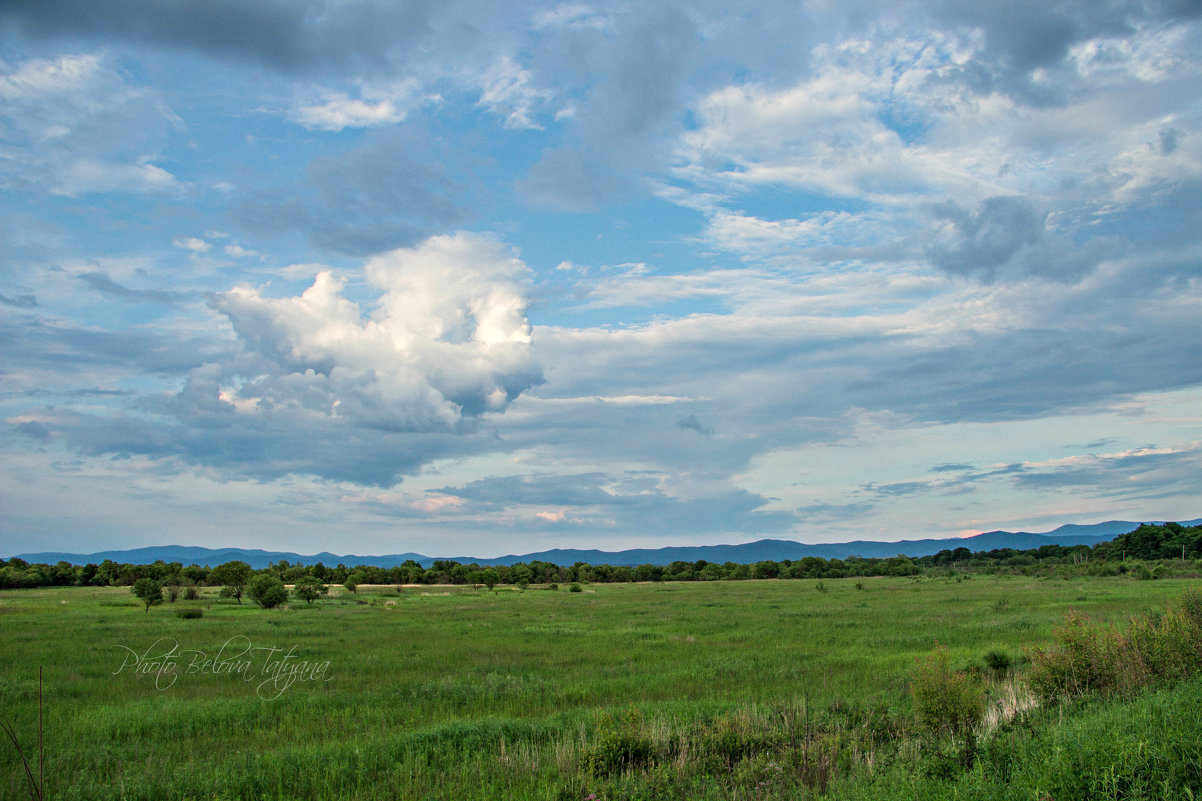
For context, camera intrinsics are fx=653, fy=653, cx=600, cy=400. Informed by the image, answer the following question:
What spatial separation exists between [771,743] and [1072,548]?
536 ft

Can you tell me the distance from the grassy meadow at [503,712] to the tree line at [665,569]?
2383 inches

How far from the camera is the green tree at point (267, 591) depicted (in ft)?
158

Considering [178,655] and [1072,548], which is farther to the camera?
[1072,548]

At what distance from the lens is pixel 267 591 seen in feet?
158

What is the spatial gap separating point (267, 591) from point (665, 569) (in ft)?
302

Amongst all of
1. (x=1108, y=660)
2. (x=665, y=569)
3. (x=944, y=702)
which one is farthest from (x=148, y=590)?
(x=665, y=569)

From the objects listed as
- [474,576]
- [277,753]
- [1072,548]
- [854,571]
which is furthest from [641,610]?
[1072,548]

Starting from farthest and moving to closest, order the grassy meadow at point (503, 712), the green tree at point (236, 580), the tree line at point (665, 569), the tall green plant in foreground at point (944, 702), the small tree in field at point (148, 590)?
1. the tree line at point (665, 569)
2. the green tree at point (236, 580)
3. the small tree in field at point (148, 590)
4. the tall green plant in foreground at point (944, 702)
5. the grassy meadow at point (503, 712)

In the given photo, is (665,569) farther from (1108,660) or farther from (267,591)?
(1108,660)

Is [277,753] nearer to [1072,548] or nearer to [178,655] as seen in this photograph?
[178,655]

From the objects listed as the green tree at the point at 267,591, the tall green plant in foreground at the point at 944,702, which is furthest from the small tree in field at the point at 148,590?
the tall green plant in foreground at the point at 944,702

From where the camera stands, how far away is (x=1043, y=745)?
10.3 metres

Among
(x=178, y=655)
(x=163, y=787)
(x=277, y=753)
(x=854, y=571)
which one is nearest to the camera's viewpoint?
(x=163, y=787)

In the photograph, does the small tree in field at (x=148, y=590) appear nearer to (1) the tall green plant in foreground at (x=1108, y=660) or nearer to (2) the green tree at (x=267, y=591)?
(2) the green tree at (x=267, y=591)
